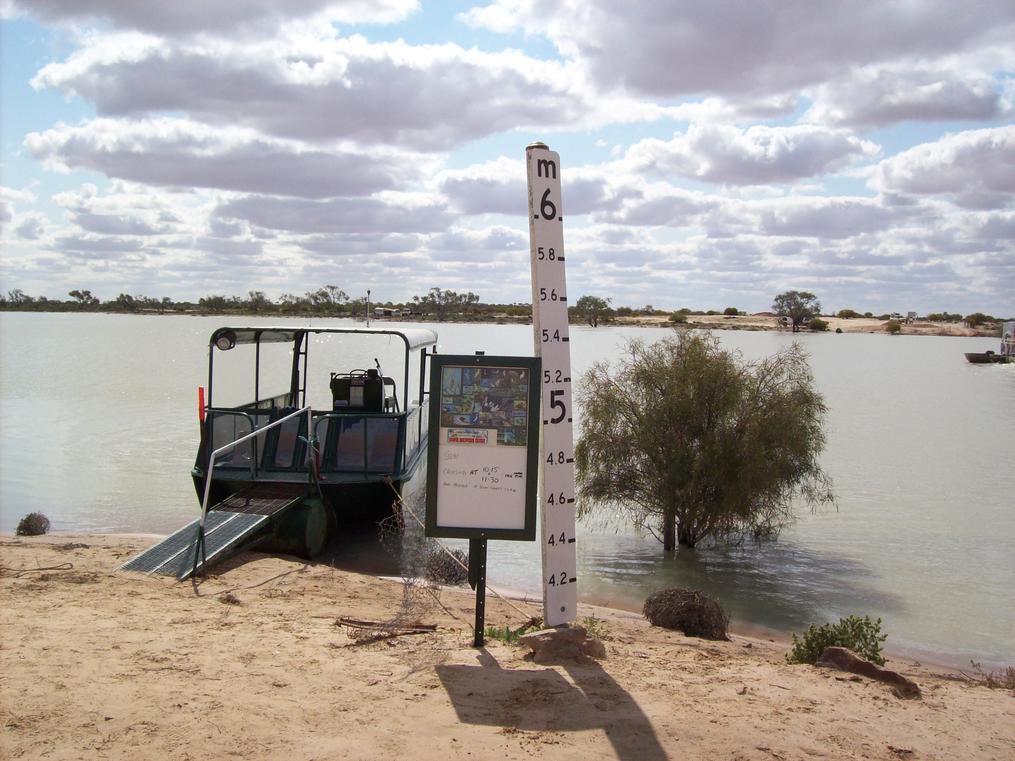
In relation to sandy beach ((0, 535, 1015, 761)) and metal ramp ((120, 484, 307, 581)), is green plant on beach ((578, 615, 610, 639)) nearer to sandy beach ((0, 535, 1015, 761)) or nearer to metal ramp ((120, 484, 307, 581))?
sandy beach ((0, 535, 1015, 761))

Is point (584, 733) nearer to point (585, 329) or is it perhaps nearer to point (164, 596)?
point (164, 596)

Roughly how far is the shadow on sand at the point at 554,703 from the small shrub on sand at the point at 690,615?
3460 millimetres

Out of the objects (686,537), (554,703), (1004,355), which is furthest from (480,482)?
(1004,355)

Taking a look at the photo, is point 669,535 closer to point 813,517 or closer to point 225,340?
point 813,517

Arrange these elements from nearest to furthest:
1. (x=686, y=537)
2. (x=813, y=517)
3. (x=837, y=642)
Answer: (x=837, y=642), (x=686, y=537), (x=813, y=517)

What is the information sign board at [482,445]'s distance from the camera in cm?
695

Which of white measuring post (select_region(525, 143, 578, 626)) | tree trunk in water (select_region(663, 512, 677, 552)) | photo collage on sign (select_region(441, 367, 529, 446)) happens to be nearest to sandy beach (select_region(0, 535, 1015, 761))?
white measuring post (select_region(525, 143, 578, 626))

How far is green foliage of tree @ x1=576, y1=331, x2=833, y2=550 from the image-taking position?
1525cm

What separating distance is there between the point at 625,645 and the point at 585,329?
149220 mm

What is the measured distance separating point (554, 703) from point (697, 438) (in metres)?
10.4

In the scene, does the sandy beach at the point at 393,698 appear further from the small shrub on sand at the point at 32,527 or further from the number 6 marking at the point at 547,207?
the small shrub on sand at the point at 32,527

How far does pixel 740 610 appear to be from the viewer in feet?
42.1

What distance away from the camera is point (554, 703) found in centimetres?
567

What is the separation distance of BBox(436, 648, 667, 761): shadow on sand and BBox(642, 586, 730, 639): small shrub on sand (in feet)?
11.4
